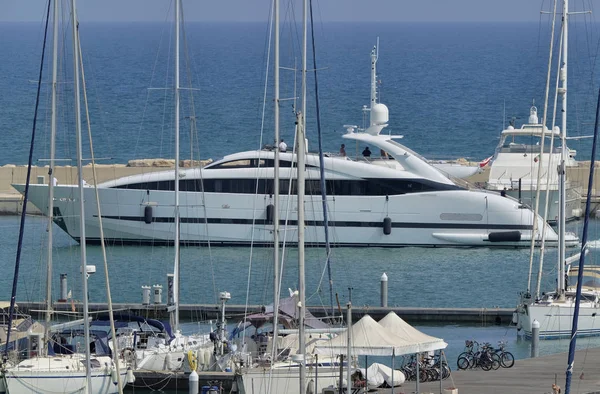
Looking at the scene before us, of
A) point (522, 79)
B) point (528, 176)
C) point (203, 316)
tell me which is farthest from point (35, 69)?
point (203, 316)

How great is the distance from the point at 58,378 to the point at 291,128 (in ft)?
213

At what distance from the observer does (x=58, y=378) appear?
98.0 feet

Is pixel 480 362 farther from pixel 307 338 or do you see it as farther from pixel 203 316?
pixel 203 316

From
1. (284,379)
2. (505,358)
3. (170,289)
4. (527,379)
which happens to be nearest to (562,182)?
(505,358)

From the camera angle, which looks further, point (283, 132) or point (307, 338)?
point (283, 132)

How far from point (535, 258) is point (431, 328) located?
1091cm

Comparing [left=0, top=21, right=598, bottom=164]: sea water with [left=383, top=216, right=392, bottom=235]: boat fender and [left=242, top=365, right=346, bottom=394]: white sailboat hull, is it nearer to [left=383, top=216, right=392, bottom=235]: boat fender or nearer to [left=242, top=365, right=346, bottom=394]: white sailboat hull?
[left=383, top=216, right=392, bottom=235]: boat fender

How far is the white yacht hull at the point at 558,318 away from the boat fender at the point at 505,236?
1427 centimetres

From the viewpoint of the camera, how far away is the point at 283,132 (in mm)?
91688

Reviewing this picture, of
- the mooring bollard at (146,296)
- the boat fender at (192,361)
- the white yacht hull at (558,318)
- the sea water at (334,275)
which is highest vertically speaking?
the sea water at (334,275)

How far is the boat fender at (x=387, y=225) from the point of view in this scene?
51.8 m

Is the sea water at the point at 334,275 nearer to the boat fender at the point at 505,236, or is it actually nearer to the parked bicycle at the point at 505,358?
the boat fender at the point at 505,236

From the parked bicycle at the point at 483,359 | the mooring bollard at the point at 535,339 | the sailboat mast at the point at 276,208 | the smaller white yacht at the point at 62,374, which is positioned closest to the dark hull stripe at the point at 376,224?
the mooring bollard at the point at 535,339

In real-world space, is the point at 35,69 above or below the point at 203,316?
above
